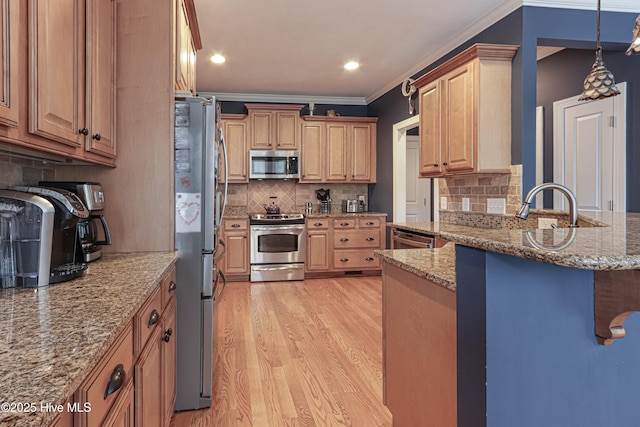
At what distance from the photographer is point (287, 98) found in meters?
5.98

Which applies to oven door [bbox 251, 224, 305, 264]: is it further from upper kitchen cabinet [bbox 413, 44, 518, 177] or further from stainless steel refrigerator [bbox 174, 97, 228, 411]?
stainless steel refrigerator [bbox 174, 97, 228, 411]

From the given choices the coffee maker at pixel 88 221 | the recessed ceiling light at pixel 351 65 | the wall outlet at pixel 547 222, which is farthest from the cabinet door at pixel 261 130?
the coffee maker at pixel 88 221

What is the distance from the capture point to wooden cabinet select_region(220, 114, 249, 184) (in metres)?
5.62

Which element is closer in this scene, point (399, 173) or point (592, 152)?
point (592, 152)

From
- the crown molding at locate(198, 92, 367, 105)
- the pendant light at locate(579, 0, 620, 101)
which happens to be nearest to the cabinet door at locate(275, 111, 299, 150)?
the crown molding at locate(198, 92, 367, 105)

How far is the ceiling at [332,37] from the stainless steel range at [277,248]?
5.95 ft

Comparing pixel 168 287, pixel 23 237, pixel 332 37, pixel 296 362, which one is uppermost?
pixel 332 37

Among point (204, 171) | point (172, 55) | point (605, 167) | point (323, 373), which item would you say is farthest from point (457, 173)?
point (172, 55)

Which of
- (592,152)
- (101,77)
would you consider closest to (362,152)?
(592,152)

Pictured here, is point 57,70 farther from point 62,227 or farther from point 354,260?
point 354,260

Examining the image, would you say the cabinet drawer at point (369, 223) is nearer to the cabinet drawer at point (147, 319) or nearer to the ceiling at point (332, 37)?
the ceiling at point (332, 37)

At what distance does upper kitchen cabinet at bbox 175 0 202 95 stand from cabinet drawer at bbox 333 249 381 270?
324 cm

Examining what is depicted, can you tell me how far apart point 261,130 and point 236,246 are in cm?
165

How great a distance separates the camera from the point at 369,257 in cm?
573
